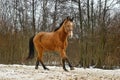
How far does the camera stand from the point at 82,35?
2022 centimetres

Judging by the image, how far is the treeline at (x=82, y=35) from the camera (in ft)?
64.5

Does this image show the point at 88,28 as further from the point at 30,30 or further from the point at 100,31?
the point at 30,30

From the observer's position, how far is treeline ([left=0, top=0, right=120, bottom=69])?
19.7 meters

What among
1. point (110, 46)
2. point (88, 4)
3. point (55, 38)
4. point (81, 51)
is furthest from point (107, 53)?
point (55, 38)

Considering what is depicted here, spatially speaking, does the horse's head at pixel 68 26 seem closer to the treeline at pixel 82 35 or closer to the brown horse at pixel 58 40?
the brown horse at pixel 58 40

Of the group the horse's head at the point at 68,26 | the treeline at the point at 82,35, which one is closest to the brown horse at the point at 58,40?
the horse's head at the point at 68,26

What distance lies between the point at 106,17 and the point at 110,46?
2.47 metres

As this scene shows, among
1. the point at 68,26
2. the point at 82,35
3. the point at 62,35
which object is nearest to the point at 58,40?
the point at 62,35

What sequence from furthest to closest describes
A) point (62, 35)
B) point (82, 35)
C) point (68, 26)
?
point (82, 35) < point (62, 35) < point (68, 26)

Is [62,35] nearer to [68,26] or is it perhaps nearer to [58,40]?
[58,40]

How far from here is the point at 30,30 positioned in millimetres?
26391

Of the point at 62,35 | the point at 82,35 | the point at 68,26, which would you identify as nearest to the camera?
the point at 68,26

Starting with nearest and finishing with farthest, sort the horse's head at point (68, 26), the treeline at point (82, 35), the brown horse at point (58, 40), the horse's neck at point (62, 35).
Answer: the horse's head at point (68, 26) → the brown horse at point (58, 40) → the horse's neck at point (62, 35) → the treeline at point (82, 35)

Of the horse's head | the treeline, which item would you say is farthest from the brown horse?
the treeline
